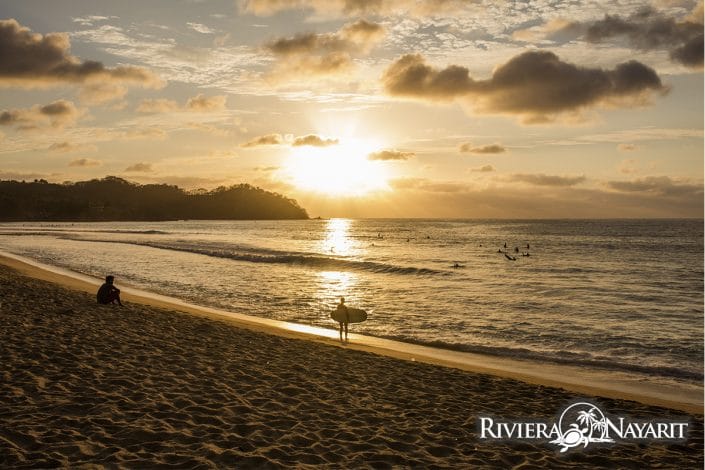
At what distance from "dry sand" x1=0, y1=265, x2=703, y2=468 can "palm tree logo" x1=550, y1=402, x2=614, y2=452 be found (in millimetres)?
285

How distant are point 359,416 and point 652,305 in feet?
85.7

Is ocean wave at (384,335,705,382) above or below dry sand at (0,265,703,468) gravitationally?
below

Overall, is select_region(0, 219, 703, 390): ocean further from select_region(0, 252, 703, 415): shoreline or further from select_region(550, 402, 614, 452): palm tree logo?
select_region(550, 402, 614, 452): palm tree logo

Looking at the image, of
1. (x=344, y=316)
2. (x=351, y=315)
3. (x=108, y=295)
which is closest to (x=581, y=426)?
(x=344, y=316)

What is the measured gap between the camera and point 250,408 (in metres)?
8.95

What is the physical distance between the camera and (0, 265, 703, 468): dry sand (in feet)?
23.4

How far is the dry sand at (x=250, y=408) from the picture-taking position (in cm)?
712

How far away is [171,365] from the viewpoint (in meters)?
11.4

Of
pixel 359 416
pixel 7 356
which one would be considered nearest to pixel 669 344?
pixel 359 416

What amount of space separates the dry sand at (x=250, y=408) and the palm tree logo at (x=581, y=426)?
28 cm

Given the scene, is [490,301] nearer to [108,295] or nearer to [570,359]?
[570,359]

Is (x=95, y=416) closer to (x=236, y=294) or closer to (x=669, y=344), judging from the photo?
(x=669, y=344)

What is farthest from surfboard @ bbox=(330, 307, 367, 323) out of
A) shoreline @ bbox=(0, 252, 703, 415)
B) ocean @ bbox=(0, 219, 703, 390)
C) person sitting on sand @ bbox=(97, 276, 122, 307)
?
→ person sitting on sand @ bbox=(97, 276, 122, 307)

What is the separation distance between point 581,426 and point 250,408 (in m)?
6.26
